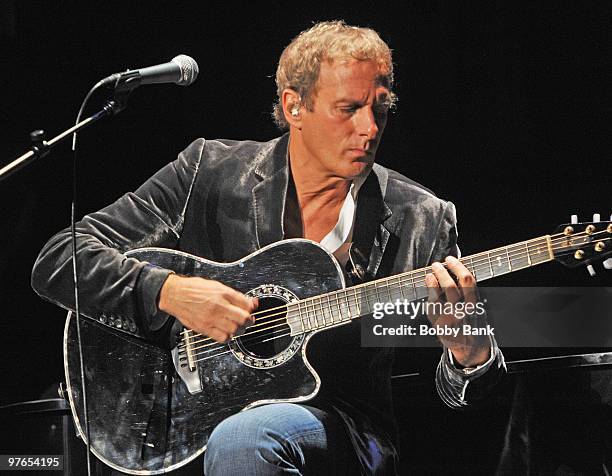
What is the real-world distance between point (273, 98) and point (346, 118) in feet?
0.98

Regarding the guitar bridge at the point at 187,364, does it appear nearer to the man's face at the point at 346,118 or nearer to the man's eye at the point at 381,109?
the man's face at the point at 346,118

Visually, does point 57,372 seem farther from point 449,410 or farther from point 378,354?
point 449,410

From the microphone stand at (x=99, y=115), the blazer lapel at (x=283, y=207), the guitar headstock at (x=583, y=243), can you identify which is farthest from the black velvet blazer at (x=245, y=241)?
the microphone stand at (x=99, y=115)

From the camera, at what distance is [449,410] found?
284 centimetres

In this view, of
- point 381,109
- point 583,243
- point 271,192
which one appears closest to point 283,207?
point 271,192

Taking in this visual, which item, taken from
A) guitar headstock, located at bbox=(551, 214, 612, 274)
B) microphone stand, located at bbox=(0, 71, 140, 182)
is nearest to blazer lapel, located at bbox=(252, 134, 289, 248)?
microphone stand, located at bbox=(0, 71, 140, 182)

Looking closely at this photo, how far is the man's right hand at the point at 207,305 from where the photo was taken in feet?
9.21

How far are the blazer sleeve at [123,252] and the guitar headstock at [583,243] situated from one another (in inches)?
47.1

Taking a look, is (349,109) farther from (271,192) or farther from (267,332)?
(267,332)

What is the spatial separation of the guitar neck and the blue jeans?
0.89 feet

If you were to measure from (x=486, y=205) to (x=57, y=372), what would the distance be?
1543 mm

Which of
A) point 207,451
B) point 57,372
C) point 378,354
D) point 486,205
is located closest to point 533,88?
point 486,205

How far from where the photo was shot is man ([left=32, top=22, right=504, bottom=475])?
2.80 metres

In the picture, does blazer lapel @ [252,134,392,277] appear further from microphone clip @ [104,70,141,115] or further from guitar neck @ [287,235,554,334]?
microphone clip @ [104,70,141,115]
